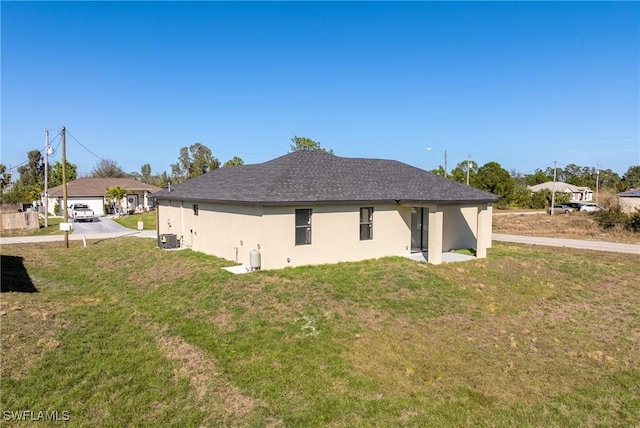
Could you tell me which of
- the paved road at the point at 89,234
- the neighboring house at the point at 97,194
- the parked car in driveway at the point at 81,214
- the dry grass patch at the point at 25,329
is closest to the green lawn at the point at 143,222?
the paved road at the point at 89,234

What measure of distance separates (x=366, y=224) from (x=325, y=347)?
862 cm

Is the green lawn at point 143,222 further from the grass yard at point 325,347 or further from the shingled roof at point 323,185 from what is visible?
the grass yard at point 325,347

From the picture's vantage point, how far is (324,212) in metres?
15.8

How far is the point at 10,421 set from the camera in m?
6.19

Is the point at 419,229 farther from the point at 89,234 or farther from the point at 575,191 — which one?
the point at 575,191

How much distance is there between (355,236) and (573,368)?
30.4ft

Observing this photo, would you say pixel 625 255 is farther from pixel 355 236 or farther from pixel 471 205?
pixel 355 236

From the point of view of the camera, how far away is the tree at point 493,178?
5642cm

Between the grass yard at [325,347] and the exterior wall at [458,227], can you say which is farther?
the exterior wall at [458,227]

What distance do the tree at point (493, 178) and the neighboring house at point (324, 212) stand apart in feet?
128

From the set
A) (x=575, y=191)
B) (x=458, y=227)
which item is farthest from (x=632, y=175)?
(x=458, y=227)

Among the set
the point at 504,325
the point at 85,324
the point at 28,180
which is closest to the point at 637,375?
the point at 504,325

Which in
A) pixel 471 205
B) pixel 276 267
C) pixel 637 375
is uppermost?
pixel 471 205

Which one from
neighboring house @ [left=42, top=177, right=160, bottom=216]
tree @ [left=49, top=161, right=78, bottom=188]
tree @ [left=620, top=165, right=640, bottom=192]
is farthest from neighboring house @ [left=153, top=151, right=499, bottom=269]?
tree @ [left=620, top=165, right=640, bottom=192]
